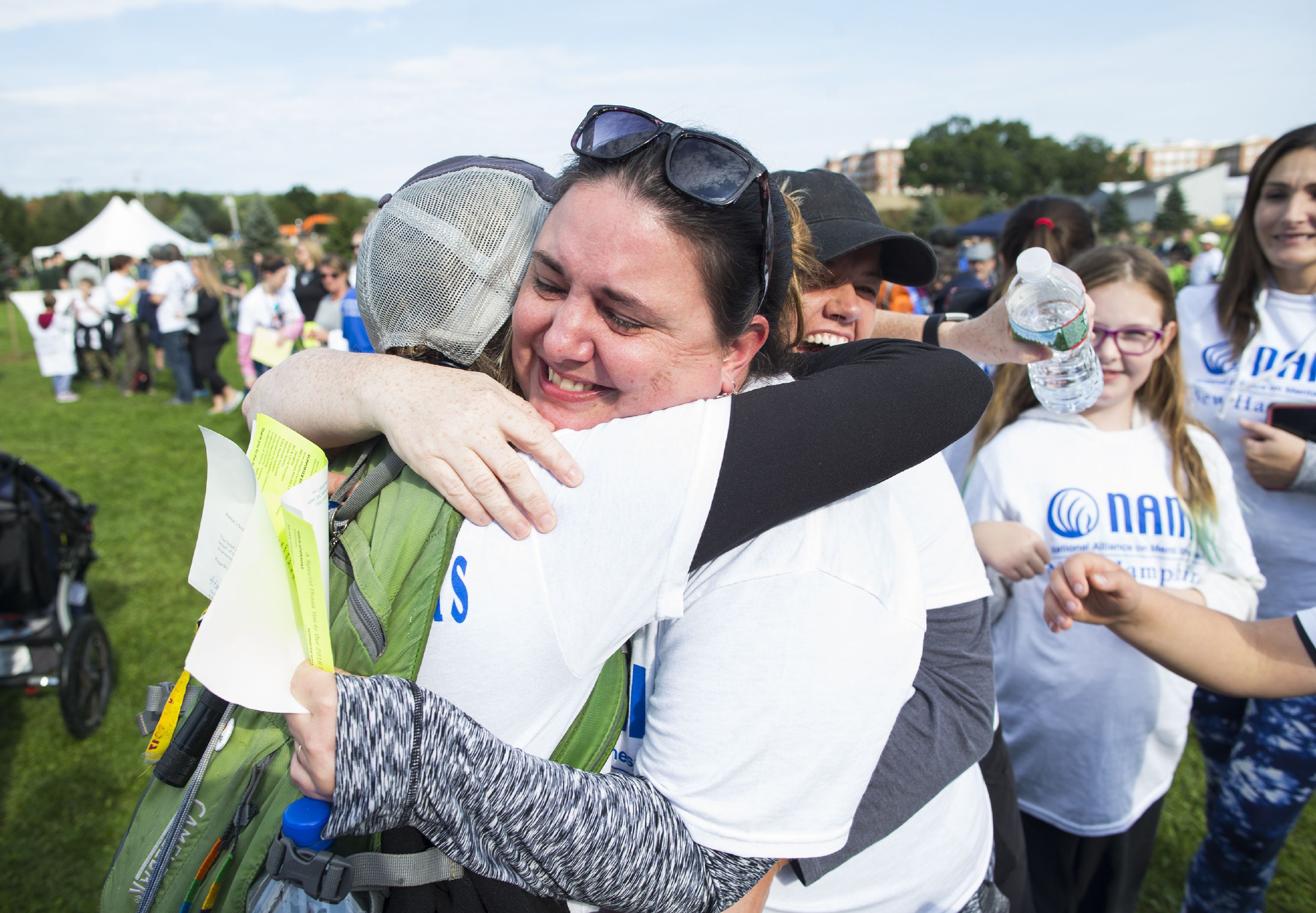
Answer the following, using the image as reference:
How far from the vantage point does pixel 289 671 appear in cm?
97

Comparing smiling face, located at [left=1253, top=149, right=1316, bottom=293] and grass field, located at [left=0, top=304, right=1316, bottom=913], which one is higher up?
smiling face, located at [left=1253, top=149, right=1316, bottom=293]

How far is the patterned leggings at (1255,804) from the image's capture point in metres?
2.66

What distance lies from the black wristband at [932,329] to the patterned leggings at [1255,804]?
1770 mm

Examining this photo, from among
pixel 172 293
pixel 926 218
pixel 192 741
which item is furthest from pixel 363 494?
pixel 926 218

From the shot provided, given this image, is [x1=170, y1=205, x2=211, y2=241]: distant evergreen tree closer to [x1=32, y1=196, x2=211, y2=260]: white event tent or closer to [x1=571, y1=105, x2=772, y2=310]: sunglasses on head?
[x1=32, y1=196, x2=211, y2=260]: white event tent

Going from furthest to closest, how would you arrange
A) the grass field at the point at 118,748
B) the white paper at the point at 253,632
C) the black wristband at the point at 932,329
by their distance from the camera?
the grass field at the point at 118,748, the black wristband at the point at 932,329, the white paper at the point at 253,632

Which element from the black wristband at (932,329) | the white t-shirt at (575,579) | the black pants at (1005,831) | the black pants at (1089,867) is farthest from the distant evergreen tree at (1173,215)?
the white t-shirt at (575,579)

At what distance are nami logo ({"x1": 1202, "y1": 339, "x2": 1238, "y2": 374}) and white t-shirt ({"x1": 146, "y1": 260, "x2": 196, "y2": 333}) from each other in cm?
1299

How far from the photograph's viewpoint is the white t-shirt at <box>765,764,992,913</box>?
1.39 m

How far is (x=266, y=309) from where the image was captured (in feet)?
36.4

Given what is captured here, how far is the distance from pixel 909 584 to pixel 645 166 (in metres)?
0.80

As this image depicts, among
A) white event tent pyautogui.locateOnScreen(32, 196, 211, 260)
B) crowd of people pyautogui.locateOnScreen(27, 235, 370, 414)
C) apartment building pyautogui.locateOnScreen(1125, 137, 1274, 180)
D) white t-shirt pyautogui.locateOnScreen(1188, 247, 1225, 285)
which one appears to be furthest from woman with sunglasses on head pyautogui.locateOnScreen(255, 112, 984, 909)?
apartment building pyautogui.locateOnScreen(1125, 137, 1274, 180)

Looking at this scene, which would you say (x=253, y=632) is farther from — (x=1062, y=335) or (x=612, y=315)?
(x=1062, y=335)

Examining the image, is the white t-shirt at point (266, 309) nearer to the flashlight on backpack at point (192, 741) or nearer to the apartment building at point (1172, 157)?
the flashlight on backpack at point (192, 741)
